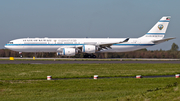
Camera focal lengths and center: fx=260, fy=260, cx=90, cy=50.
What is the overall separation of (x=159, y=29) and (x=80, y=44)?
49.0 ft

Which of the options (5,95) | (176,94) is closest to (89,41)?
(5,95)

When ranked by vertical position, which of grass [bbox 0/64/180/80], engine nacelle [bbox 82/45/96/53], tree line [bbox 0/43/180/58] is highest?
engine nacelle [bbox 82/45/96/53]

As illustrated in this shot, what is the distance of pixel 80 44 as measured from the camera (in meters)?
44.7

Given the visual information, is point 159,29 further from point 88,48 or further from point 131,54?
point 88,48

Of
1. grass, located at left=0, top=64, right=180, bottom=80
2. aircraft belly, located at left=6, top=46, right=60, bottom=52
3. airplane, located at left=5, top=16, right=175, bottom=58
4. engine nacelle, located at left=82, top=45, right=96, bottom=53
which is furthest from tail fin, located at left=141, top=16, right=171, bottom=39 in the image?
grass, located at left=0, top=64, right=180, bottom=80

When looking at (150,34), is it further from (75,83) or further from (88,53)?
(75,83)

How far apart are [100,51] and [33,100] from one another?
3589 centimetres

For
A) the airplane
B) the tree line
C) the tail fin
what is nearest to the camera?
the airplane

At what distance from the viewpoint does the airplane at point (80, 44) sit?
43406 millimetres

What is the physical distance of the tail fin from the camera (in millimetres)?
47375

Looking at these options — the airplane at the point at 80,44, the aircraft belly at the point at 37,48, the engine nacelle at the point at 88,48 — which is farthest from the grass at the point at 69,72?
the aircraft belly at the point at 37,48

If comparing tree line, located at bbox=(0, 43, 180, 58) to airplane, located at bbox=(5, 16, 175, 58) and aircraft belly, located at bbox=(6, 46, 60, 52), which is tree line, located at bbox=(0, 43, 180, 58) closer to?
airplane, located at bbox=(5, 16, 175, 58)

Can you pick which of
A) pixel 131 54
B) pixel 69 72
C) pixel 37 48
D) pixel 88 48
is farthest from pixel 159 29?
pixel 69 72

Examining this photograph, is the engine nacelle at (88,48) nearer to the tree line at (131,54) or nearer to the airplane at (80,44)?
the airplane at (80,44)
